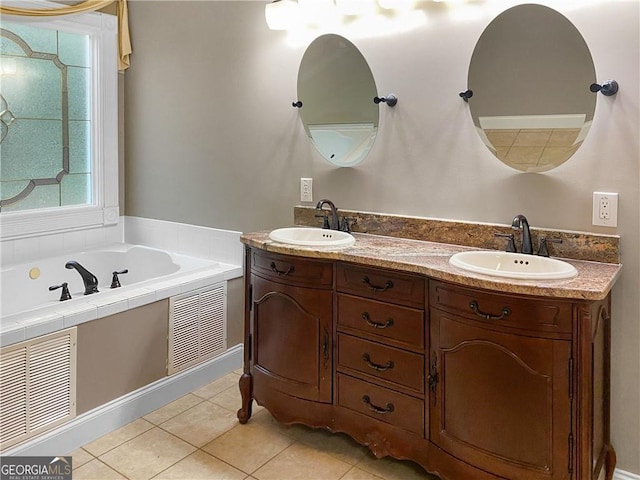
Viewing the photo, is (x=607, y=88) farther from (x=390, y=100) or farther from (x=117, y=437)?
(x=117, y=437)

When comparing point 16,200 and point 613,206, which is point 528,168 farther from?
point 16,200

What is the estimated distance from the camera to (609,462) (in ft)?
6.31

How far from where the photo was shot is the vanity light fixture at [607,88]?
1.84 metres

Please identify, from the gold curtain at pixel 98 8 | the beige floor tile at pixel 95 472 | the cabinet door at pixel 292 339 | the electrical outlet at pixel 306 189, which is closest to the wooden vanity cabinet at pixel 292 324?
the cabinet door at pixel 292 339

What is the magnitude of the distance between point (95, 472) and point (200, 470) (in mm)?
410

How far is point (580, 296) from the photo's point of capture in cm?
150

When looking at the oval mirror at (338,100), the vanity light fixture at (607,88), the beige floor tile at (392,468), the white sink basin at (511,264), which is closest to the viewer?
the white sink basin at (511,264)

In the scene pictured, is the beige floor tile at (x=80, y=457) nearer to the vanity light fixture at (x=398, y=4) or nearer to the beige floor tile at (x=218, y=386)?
the beige floor tile at (x=218, y=386)

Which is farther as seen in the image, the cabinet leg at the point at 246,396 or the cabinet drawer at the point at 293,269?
the cabinet leg at the point at 246,396

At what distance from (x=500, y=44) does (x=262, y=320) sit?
151 centimetres

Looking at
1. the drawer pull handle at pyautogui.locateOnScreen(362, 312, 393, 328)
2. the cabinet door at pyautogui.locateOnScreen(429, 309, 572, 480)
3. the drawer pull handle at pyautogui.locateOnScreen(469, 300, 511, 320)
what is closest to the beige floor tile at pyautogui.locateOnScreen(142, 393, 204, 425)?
the drawer pull handle at pyautogui.locateOnScreen(362, 312, 393, 328)

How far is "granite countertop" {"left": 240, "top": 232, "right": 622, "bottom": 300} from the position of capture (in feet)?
5.08

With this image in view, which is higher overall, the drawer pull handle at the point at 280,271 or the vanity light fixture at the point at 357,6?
the vanity light fixture at the point at 357,6

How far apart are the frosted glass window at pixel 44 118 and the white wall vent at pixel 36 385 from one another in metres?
1.38
